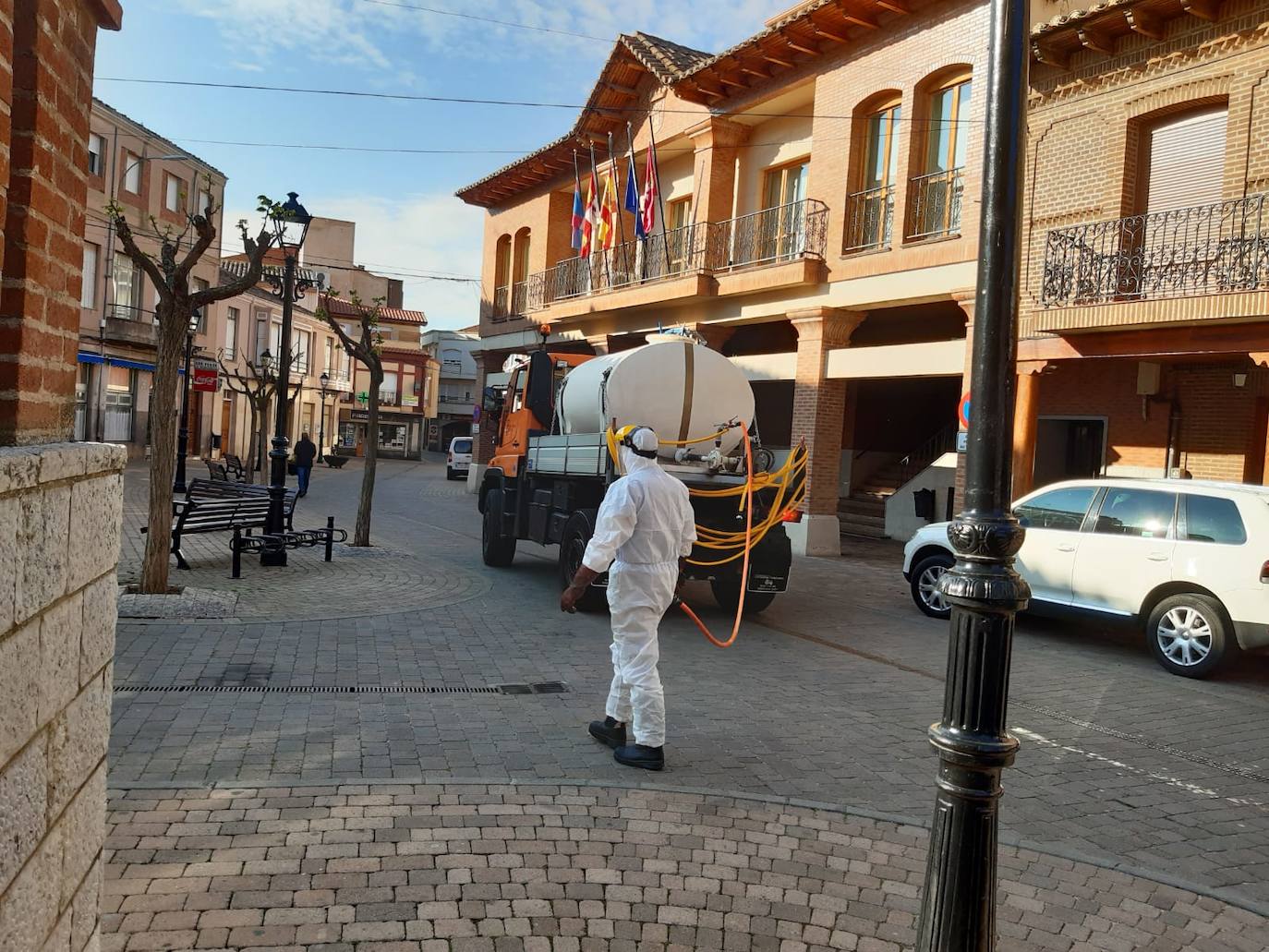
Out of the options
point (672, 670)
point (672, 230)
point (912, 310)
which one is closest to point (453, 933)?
point (672, 670)

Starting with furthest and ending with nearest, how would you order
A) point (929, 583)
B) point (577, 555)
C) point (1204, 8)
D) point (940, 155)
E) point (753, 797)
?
point (940, 155)
point (1204, 8)
point (929, 583)
point (577, 555)
point (753, 797)

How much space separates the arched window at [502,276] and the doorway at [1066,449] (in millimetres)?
16279

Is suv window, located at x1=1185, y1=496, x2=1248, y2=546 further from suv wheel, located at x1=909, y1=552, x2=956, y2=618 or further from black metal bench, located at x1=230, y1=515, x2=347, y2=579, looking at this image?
black metal bench, located at x1=230, y1=515, x2=347, y2=579

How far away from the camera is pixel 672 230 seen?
20672 millimetres

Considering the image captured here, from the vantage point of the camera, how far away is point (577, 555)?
10.6 meters

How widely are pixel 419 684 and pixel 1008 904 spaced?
4.25 metres

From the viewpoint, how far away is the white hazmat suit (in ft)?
17.8

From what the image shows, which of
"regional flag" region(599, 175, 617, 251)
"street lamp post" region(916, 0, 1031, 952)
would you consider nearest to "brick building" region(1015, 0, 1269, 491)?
"regional flag" region(599, 175, 617, 251)

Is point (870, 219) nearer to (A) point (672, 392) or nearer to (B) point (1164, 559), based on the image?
(A) point (672, 392)

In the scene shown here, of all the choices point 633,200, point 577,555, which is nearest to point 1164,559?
point 577,555

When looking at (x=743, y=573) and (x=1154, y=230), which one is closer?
(x=743, y=573)

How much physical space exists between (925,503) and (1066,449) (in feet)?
9.23

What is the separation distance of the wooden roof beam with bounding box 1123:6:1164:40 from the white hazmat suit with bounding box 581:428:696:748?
11.0m

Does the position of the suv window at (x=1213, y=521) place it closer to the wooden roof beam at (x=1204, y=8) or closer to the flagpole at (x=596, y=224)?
the wooden roof beam at (x=1204, y=8)
